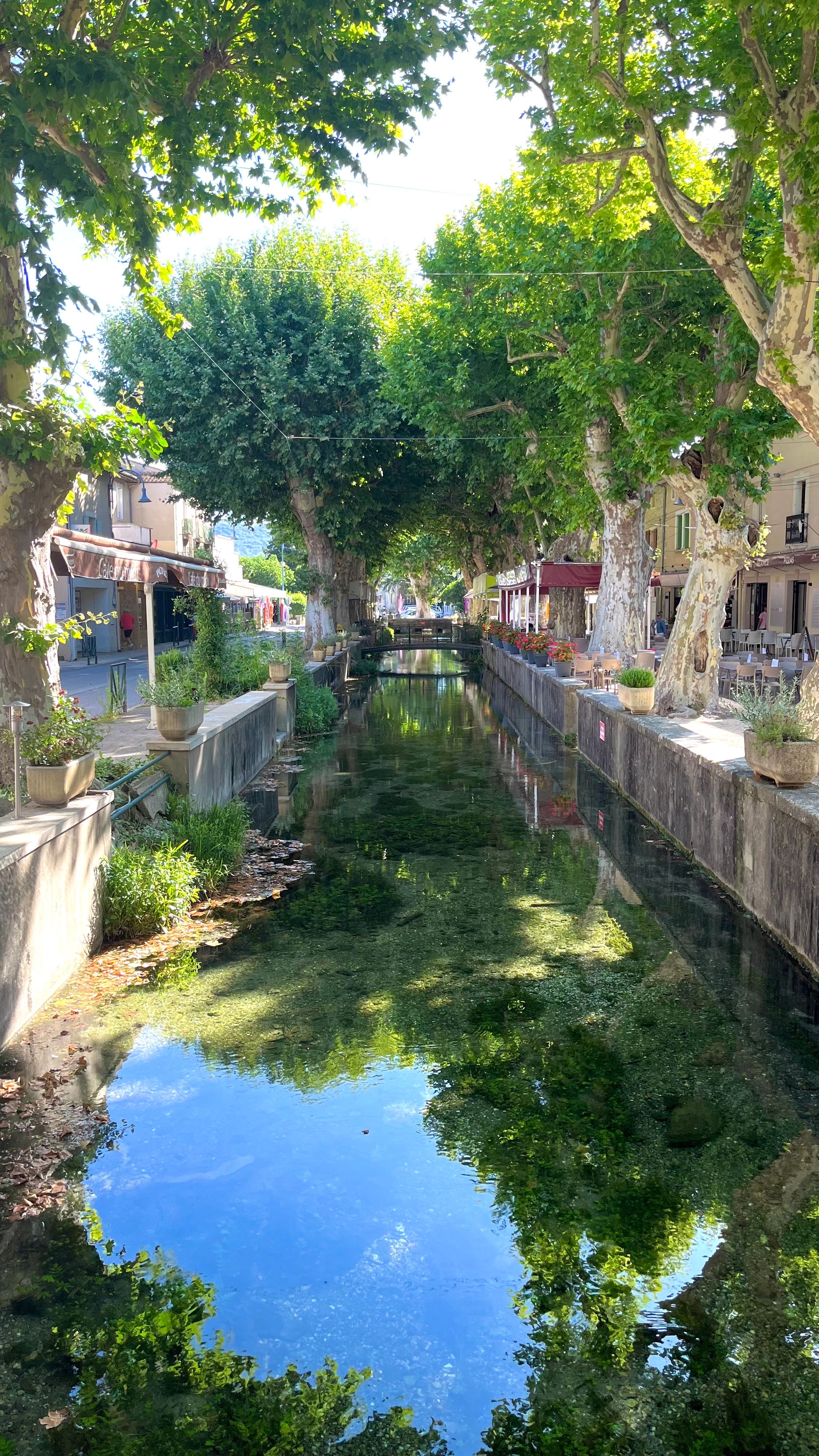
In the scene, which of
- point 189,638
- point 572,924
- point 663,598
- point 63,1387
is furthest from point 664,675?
point 189,638

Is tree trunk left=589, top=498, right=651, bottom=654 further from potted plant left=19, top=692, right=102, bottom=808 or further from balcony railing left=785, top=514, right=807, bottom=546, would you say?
potted plant left=19, top=692, right=102, bottom=808

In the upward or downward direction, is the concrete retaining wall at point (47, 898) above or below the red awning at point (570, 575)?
below

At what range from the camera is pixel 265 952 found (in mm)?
8617

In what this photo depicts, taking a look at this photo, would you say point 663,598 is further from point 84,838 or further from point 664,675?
point 84,838

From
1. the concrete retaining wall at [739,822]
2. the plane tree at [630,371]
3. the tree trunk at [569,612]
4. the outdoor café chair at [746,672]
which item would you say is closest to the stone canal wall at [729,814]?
the concrete retaining wall at [739,822]

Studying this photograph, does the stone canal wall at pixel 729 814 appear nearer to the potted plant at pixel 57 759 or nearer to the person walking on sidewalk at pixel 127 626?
the potted plant at pixel 57 759

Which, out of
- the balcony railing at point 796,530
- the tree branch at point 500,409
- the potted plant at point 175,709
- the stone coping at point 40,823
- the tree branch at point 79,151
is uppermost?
the tree branch at point 500,409

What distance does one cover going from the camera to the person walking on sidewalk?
47.1 metres

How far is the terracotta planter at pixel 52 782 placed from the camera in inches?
310

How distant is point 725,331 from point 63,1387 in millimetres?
15765

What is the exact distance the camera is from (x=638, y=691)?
51.9ft

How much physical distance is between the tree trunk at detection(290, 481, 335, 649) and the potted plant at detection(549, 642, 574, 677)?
10.8m

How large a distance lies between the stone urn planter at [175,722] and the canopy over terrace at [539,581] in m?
16.4

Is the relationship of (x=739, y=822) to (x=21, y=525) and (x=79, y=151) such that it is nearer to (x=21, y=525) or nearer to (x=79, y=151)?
(x=21, y=525)
